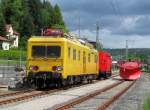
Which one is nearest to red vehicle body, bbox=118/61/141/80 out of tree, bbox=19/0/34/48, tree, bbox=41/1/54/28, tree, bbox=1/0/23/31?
tree, bbox=19/0/34/48

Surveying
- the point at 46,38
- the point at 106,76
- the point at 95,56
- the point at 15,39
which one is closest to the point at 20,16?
the point at 15,39

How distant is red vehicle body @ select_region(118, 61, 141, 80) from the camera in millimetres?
57628

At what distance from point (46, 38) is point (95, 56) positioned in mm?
15388

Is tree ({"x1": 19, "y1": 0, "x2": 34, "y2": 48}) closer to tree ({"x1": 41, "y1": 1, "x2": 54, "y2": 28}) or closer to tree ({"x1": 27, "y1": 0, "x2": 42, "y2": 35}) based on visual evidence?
tree ({"x1": 27, "y1": 0, "x2": 42, "y2": 35})

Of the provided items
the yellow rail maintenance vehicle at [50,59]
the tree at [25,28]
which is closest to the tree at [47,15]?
the tree at [25,28]

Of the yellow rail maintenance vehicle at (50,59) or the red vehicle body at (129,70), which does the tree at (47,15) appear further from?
the yellow rail maintenance vehicle at (50,59)

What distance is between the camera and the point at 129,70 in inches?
2270

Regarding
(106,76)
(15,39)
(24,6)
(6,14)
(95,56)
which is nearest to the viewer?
(95,56)

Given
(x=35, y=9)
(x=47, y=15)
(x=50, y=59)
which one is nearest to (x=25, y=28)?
(x=35, y=9)

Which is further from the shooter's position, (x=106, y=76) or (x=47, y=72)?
(x=106, y=76)

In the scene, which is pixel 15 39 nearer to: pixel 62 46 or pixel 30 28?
pixel 30 28

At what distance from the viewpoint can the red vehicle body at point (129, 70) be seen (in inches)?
2269

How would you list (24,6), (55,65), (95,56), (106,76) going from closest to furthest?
1. (55,65)
2. (95,56)
3. (106,76)
4. (24,6)

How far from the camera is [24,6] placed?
170125mm
